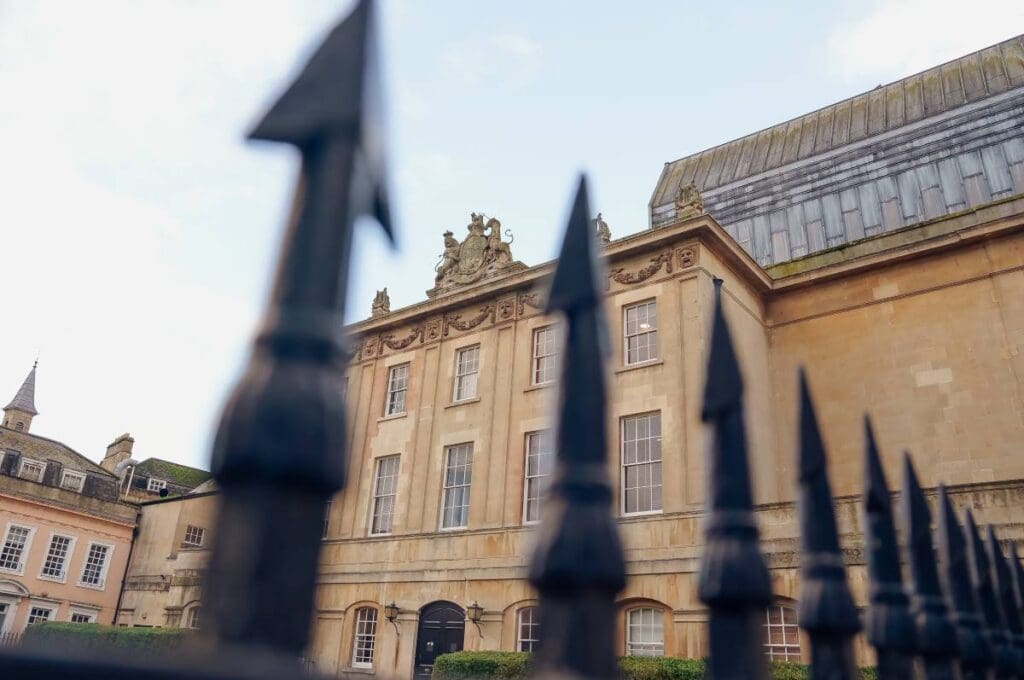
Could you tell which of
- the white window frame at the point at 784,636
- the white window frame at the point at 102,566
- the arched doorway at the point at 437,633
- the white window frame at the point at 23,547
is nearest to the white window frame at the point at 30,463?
the white window frame at the point at 23,547

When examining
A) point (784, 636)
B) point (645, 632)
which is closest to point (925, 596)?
point (784, 636)

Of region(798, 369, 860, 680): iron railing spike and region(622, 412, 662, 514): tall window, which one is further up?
region(622, 412, 662, 514): tall window

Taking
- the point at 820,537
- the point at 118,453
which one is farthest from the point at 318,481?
the point at 118,453

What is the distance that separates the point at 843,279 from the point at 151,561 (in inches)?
1433

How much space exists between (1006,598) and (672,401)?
49.9 feet

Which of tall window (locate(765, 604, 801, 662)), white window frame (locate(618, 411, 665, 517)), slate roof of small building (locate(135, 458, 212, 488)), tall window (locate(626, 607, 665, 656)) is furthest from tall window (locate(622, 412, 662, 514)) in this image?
slate roof of small building (locate(135, 458, 212, 488))

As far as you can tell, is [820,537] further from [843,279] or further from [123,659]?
[843,279]

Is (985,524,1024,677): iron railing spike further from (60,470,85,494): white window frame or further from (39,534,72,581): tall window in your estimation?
(60,470,85,494): white window frame

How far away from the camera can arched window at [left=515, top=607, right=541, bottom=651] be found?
61.9 ft

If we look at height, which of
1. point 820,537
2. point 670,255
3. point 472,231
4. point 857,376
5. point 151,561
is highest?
point 472,231

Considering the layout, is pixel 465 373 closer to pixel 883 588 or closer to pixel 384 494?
pixel 384 494

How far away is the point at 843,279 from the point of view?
21.6 m

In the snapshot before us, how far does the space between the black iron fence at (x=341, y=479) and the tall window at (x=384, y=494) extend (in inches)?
899

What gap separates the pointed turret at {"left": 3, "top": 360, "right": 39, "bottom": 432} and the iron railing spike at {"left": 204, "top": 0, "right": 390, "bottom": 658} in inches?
3257
